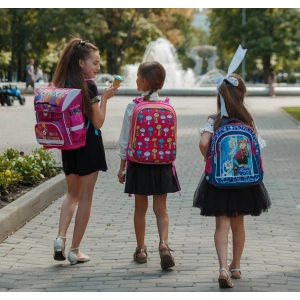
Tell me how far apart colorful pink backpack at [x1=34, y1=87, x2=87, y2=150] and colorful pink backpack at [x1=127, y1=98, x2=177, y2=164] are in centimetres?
39

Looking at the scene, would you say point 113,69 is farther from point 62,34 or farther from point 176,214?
point 176,214

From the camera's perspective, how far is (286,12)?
5678 centimetres

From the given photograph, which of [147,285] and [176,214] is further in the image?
[176,214]

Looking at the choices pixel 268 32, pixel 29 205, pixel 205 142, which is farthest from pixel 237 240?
pixel 268 32

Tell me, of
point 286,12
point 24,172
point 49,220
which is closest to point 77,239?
point 49,220

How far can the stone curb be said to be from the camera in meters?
6.73

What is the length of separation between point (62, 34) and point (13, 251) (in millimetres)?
48740

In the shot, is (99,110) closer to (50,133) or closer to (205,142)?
(50,133)

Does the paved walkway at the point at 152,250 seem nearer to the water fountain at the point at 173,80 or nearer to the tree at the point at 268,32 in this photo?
the water fountain at the point at 173,80

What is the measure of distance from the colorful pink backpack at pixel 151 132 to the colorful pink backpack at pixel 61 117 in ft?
1.28

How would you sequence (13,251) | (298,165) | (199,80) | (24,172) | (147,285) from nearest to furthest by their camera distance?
(147,285)
(13,251)
(24,172)
(298,165)
(199,80)

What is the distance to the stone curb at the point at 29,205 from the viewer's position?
673cm

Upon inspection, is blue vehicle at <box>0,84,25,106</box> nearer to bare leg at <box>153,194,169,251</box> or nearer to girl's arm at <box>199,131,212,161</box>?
bare leg at <box>153,194,169,251</box>

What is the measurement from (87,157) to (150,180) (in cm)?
50
